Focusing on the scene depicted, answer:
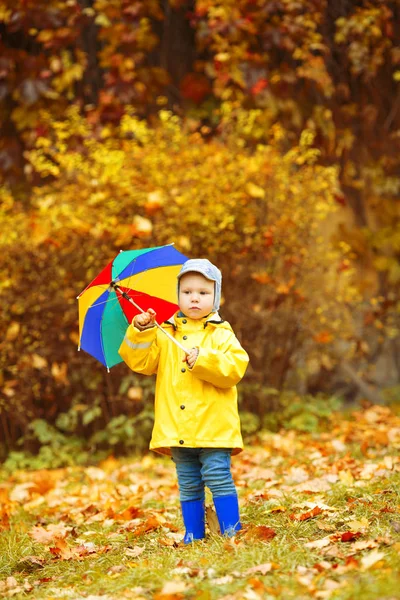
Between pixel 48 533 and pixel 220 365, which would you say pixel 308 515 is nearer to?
pixel 220 365

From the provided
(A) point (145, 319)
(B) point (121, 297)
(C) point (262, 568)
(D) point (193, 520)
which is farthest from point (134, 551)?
(B) point (121, 297)

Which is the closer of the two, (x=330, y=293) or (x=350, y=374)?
(x=330, y=293)

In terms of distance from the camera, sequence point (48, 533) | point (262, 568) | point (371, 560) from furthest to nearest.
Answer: point (48, 533) → point (262, 568) → point (371, 560)

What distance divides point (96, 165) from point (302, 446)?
2.91 m

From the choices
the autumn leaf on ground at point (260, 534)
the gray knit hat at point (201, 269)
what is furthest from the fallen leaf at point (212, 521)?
the gray knit hat at point (201, 269)

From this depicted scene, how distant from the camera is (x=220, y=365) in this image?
3.29 m

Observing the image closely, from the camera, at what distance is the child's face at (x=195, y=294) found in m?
3.45

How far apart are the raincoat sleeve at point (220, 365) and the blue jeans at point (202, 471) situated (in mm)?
314

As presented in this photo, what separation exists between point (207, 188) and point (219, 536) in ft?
12.0

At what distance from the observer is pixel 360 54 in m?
8.48

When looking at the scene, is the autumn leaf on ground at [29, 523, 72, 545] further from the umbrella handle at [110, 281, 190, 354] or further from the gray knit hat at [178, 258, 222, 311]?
the gray knit hat at [178, 258, 222, 311]

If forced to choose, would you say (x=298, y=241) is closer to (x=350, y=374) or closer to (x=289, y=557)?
(x=350, y=374)

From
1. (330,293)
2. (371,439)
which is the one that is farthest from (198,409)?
(330,293)

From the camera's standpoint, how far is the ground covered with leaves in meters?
2.67
